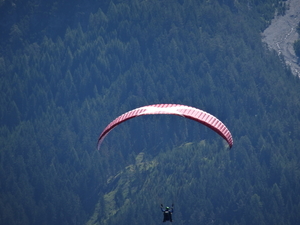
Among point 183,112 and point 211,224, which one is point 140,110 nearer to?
point 183,112

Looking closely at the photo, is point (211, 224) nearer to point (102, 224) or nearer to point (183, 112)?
point (102, 224)

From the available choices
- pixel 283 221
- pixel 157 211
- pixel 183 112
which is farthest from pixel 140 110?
pixel 283 221

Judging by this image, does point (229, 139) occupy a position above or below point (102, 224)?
below

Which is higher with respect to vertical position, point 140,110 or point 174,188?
point 174,188

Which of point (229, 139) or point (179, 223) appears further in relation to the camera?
point (179, 223)

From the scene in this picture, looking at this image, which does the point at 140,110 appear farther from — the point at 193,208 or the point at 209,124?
the point at 193,208

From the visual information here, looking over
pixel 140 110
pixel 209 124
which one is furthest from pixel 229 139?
pixel 140 110

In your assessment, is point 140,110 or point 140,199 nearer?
point 140,110

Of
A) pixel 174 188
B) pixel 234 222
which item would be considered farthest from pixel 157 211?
pixel 234 222
